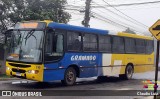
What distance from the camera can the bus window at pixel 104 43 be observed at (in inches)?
672

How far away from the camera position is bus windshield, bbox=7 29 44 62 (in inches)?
521

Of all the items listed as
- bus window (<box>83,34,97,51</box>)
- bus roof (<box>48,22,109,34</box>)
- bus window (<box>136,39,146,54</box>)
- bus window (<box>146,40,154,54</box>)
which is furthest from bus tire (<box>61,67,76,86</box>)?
bus window (<box>146,40,154,54</box>)

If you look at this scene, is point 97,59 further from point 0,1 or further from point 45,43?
point 0,1

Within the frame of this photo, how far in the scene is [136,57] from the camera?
20.7m

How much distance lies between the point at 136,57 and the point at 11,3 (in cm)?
1072

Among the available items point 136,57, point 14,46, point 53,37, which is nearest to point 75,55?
point 53,37

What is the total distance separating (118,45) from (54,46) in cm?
600

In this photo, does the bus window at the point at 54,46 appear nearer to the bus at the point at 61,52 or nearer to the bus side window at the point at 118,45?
the bus at the point at 61,52

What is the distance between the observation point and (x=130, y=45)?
1997 cm

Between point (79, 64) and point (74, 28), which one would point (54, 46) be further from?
point (79, 64)

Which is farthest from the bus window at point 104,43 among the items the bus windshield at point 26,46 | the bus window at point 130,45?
the bus windshield at point 26,46

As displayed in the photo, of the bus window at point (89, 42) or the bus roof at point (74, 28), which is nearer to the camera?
the bus roof at point (74, 28)

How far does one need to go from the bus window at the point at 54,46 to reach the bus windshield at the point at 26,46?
12.6 inches

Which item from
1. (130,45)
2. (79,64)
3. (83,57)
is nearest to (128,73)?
(130,45)
